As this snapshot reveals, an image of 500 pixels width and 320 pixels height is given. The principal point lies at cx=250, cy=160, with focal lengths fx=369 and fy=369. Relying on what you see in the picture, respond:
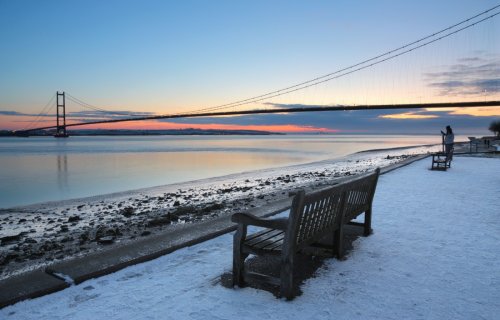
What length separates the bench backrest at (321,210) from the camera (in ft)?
9.88

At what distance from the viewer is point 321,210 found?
3.51 meters

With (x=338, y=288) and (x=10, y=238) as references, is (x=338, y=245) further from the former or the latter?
(x=10, y=238)

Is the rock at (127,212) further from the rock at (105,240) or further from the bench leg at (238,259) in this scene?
the bench leg at (238,259)

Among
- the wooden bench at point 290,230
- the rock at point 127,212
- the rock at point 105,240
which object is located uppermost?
the wooden bench at point 290,230

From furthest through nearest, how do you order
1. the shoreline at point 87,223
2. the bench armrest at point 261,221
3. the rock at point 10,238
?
the rock at point 10,238 < the shoreline at point 87,223 < the bench armrest at point 261,221

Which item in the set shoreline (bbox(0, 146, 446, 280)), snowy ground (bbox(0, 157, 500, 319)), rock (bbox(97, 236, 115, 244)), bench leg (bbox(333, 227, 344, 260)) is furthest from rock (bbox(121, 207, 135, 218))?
bench leg (bbox(333, 227, 344, 260))

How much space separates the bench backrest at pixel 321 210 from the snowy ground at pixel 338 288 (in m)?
0.45

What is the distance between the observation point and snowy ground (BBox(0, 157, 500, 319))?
114 inches

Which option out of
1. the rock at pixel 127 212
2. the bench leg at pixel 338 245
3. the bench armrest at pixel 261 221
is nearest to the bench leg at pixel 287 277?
the bench armrest at pixel 261 221

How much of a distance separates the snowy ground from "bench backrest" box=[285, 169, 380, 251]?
0.45 meters

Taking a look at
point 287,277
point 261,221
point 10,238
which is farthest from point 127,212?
point 287,277

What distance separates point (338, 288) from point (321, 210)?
2.35 ft

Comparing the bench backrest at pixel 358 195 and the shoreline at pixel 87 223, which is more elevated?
the bench backrest at pixel 358 195

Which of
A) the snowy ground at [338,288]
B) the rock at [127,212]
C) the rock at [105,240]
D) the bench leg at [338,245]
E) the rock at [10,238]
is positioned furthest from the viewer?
the rock at [127,212]
